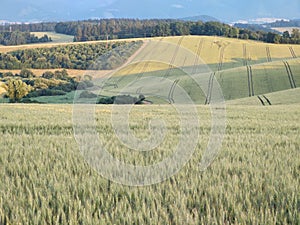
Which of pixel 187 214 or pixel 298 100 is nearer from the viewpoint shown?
pixel 187 214

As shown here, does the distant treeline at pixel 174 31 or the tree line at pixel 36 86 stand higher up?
the distant treeline at pixel 174 31

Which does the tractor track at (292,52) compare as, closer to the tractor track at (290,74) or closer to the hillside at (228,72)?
the hillside at (228,72)

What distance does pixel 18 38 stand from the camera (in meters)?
148

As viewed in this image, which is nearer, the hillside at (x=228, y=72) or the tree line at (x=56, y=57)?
the hillside at (x=228, y=72)

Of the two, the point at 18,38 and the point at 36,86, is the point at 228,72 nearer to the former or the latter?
the point at 36,86

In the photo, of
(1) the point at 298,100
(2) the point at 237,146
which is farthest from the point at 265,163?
(1) the point at 298,100

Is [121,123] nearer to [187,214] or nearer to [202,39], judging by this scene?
[187,214]

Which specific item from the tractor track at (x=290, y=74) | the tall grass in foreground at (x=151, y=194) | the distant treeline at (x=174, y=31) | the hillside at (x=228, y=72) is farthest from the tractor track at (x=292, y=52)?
the tall grass in foreground at (x=151, y=194)

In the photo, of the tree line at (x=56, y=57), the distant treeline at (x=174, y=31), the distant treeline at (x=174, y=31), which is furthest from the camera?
the distant treeline at (x=174, y=31)

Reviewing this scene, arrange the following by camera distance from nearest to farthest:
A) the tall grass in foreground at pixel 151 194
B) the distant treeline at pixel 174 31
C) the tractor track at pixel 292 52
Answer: the tall grass in foreground at pixel 151 194 < the tractor track at pixel 292 52 < the distant treeline at pixel 174 31

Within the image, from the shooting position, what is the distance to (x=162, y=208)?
3.76 meters

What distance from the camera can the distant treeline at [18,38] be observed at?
5802 inches

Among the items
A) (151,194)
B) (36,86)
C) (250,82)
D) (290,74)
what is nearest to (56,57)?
(36,86)

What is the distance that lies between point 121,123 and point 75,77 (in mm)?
73698
